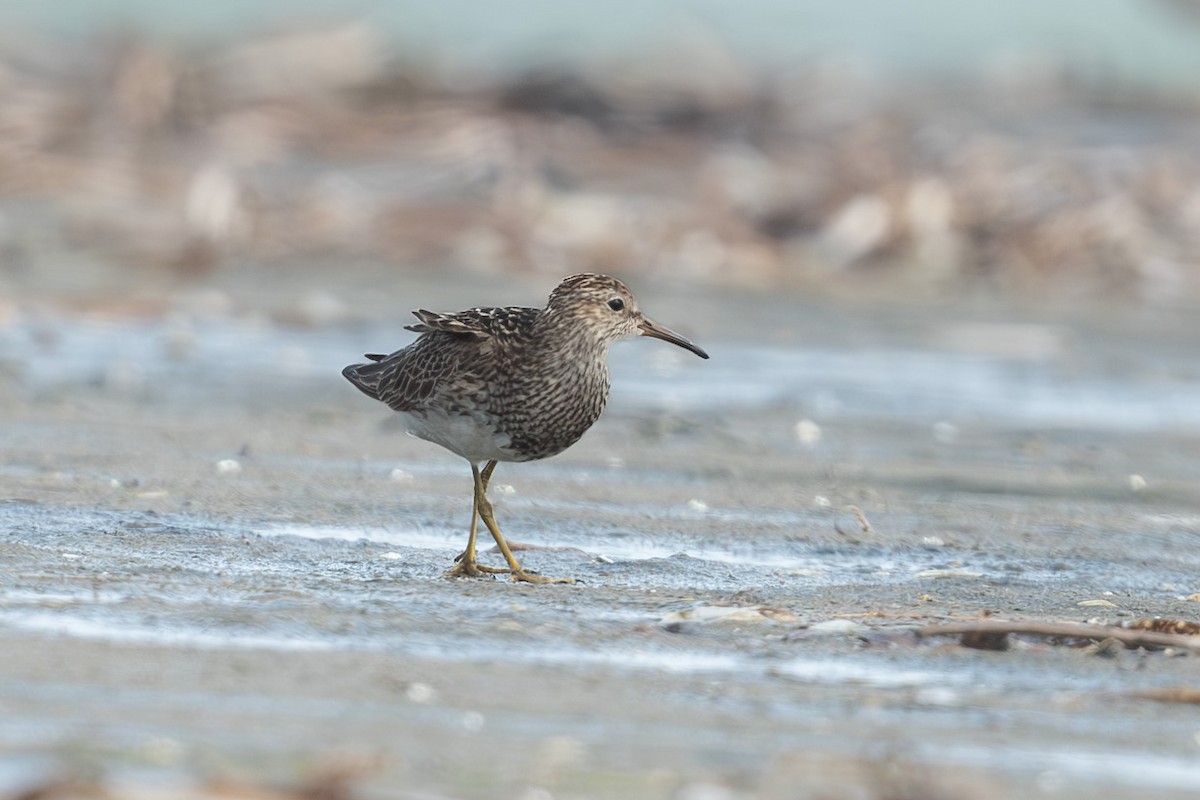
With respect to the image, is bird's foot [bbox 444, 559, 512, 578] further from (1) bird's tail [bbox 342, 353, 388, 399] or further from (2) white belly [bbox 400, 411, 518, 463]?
(1) bird's tail [bbox 342, 353, 388, 399]

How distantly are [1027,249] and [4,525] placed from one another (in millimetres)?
9778

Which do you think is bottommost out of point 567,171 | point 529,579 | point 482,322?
point 529,579

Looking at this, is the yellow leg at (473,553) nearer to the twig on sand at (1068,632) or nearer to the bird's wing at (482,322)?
the bird's wing at (482,322)

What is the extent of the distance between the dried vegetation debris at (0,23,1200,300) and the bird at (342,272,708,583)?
643 cm

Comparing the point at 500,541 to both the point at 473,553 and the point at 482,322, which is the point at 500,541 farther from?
the point at 482,322

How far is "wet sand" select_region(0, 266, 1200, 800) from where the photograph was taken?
350 centimetres

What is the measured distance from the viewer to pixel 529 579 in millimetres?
5438

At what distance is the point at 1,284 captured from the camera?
1141 cm

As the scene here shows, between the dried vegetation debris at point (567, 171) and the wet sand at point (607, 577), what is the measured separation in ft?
8.98

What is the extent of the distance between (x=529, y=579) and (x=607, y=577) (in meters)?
0.21

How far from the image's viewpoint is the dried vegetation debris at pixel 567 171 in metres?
13.6

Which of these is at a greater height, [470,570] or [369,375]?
[369,375]

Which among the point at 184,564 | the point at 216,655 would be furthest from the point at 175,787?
the point at 184,564

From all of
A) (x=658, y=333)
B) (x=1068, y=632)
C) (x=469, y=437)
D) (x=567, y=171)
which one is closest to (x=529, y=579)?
(x=469, y=437)
